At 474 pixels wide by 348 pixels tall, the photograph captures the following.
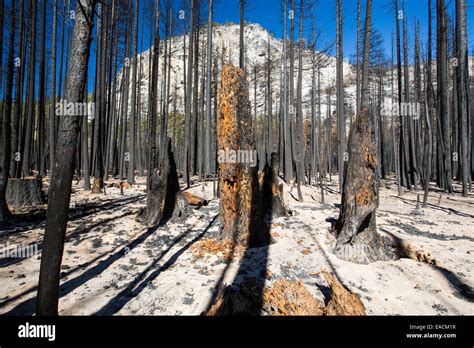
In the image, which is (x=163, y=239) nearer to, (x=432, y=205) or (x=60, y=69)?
(x=432, y=205)

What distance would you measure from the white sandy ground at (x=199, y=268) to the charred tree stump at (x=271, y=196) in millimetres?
537

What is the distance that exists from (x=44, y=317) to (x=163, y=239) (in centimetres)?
373

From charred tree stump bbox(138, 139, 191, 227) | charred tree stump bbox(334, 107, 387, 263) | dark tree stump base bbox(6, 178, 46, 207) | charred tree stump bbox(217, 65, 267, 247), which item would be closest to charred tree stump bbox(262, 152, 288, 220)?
charred tree stump bbox(217, 65, 267, 247)

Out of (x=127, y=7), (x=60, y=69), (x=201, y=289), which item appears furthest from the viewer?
(x=60, y=69)

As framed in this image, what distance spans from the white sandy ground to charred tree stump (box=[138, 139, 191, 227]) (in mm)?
389

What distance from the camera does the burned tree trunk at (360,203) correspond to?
4.87m

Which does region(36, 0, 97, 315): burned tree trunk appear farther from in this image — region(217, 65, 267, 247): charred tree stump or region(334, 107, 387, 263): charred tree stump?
region(334, 107, 387, 263): charred tree stump

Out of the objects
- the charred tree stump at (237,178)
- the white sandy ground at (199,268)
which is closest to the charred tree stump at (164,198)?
the white sandy ground at (199,268)

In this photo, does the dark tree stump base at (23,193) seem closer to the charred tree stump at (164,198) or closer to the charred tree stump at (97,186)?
the charred tree stump at (97,186)

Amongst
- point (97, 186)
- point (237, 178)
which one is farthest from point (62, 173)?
point (97, 186)

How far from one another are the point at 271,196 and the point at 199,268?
437cm

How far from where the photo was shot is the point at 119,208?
8.75 metres

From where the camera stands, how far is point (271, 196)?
8.25 m

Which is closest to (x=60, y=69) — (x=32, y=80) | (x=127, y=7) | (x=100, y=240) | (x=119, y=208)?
(x=127, y=7)
